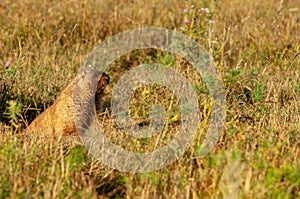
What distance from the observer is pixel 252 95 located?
4.67 meters

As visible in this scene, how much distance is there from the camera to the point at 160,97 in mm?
4625

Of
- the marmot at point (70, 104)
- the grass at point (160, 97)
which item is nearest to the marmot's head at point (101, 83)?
the marmot at point (70, 104)

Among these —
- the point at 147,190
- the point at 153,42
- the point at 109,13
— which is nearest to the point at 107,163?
the point at 147,190

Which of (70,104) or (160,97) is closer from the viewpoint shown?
(70,104)

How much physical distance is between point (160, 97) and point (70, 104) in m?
0.87

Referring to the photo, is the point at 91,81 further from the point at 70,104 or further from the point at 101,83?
the point at 70,104

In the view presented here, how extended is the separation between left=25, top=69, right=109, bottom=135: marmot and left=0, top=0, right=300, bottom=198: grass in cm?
16

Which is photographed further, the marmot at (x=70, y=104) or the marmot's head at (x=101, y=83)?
the marmot's head at (x=101, y=83)

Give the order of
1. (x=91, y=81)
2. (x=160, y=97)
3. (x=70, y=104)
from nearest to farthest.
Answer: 1. (x=70, y=104)
2. (x=91, y=81)
3. (x=160, y=97)

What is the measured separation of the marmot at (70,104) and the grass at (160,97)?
6.1 inches

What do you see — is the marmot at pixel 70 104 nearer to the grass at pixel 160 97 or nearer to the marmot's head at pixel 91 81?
the marmot's head at pixel 91 81

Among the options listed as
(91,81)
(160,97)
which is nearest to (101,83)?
A: (91,81)

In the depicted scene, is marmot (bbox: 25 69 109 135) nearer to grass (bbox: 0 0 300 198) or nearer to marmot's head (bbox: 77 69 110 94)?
marmot's head (bbox: 77 69 110 94)

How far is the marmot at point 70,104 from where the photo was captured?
400cm
